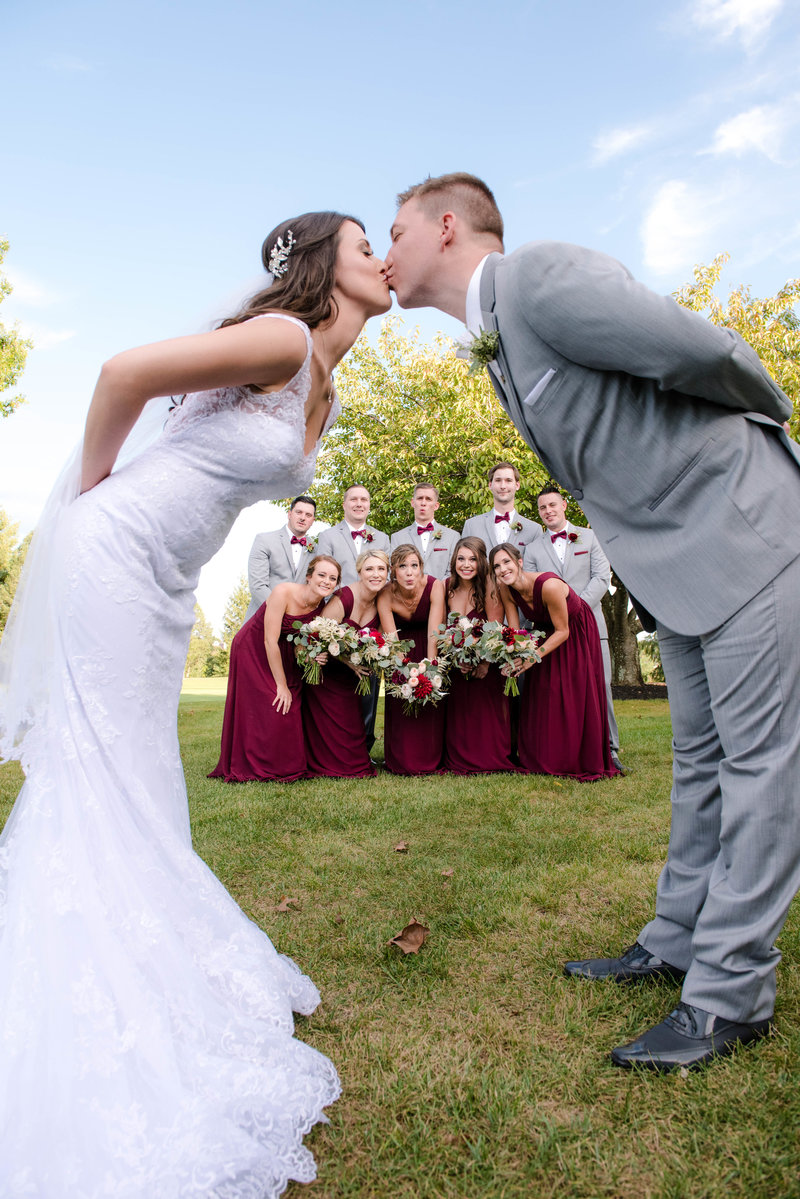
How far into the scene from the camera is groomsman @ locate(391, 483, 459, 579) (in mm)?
8938

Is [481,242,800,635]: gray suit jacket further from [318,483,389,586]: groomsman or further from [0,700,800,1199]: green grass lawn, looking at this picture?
[318,483,389,586]: groomsman

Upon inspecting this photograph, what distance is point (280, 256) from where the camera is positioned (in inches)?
101

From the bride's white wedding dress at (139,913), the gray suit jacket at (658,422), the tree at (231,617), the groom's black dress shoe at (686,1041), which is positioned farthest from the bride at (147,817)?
the tree at (231,617)

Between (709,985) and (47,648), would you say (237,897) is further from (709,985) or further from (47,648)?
(709,985)

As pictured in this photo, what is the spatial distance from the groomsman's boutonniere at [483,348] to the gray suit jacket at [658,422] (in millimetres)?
36

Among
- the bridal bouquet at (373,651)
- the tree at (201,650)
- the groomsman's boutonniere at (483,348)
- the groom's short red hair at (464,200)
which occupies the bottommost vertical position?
the tree at (201,650)

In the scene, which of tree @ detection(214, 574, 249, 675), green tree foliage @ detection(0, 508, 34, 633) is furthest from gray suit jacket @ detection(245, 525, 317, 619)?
tree @ detection(214, 574, 249, 675)

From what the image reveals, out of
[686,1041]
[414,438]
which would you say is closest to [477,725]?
[686,1041]

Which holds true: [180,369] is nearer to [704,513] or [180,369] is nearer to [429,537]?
[704,513]

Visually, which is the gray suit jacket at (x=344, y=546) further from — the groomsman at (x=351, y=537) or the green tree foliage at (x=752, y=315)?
the green tree foliage at (x=752, y=315)

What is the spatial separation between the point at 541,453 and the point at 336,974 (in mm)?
2010

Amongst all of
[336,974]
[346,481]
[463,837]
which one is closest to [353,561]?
[463,837]

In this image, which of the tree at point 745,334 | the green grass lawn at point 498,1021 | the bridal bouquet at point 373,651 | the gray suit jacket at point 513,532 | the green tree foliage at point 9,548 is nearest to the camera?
the green grass lawn at point 498,1021

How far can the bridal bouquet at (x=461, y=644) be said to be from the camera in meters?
7.33
